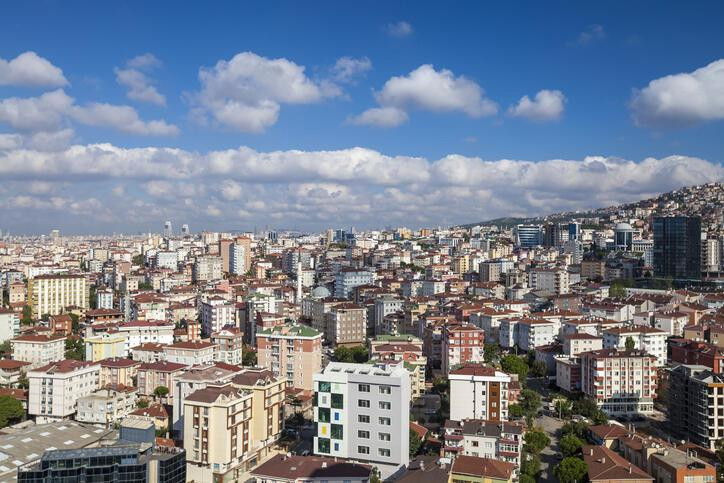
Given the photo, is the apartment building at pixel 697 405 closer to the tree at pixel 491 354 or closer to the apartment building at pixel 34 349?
the tree at pixel 491 354

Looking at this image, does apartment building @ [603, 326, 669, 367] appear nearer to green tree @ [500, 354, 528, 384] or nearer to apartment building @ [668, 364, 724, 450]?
green tree @ [500, 354, 528, 384]

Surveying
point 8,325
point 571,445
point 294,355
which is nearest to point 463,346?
point 294,355

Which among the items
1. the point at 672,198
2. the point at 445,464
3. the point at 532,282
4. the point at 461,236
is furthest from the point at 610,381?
the point at 672,198

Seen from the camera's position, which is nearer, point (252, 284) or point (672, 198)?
point (252, 284)

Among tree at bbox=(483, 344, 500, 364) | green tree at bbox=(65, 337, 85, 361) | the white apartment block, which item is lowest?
green tree at bbox=(65, 337, 85, 361)

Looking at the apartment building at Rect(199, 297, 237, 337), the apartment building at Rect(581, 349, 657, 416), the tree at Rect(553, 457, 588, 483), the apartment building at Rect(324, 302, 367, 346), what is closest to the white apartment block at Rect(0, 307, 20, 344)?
the apartment building at Rect(199, 297, 237, 337)

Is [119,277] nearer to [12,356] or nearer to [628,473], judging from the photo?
[12,356]
